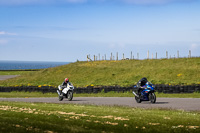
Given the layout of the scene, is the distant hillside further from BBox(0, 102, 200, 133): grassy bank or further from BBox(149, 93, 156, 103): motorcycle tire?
BBox(0, 102, 200, 133): grassy bank

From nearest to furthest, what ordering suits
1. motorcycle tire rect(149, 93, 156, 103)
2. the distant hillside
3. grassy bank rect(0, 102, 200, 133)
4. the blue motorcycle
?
grassy bank rect(0, 102, 200, 133)
the blue motorcycle
motorcycle tire rect(149, 93, 156, 103)
the distant hillside

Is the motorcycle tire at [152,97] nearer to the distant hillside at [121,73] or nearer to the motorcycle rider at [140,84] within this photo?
the motorcycle rider at [140,84]

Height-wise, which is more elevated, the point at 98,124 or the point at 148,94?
the point at 148,94

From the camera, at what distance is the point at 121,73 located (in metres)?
52.0

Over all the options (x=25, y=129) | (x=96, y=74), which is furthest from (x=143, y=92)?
(x=96, y=74)

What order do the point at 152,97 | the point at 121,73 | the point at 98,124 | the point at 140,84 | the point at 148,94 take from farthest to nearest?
the point at 121,73 → the point at 140,84 → the point at 148,94 → the point at 152,97 → the point at 98,124

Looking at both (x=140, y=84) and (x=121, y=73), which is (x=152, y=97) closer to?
(x=140, y=84)

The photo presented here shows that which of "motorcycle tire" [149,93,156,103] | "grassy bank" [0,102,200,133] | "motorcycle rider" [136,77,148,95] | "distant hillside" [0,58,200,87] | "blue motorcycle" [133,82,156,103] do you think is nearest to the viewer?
"grassy bank" [0,102,200,133]

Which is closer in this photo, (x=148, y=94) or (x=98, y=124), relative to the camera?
(x=98, y=124)

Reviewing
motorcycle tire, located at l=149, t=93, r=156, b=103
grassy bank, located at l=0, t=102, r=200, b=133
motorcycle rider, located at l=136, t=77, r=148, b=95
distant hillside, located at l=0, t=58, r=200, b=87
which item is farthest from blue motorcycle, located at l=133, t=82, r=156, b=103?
distant hillside, located at l=0, t=58, r=200, b=87

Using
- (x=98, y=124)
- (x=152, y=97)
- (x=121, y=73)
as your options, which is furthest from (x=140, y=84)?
(x=121, y=73)

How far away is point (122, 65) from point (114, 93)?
27.4 meters

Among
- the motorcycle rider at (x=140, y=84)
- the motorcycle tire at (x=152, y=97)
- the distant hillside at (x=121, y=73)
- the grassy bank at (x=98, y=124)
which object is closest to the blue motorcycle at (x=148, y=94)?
the motorcycle tire at (x=152, y=97)

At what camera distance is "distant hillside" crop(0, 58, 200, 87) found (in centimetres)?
4566
